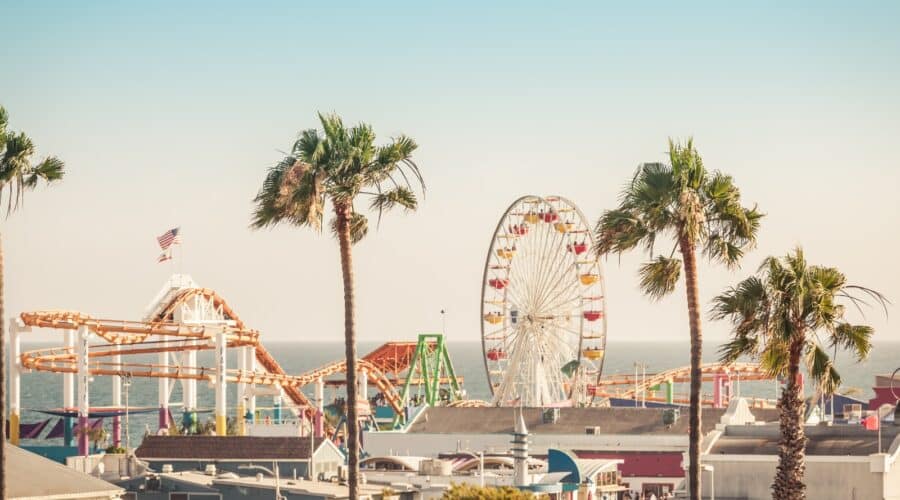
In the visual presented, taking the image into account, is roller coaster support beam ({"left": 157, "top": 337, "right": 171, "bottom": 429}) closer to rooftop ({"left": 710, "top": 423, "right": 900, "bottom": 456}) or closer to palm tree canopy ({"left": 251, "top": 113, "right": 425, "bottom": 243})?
rooftop ({"left": 710, "top": 423, "right": 900, "bottom": 456})

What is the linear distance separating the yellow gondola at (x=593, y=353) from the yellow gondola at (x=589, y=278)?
4.42 meters

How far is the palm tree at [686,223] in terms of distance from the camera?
45.3 m

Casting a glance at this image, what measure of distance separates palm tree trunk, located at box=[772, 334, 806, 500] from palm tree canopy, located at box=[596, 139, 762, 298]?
320 centimetres

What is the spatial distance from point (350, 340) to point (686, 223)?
9.09 m

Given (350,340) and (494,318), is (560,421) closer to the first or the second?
(494,318)

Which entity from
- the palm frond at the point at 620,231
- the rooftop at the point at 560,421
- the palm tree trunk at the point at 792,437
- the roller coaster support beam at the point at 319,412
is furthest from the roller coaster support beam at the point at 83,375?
the palm tree trunk at the point at 792,437

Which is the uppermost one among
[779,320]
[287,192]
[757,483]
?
[287,192]

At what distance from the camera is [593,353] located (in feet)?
393

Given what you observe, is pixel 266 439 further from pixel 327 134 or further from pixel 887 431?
pixel 327 134

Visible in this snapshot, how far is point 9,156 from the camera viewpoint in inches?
1885

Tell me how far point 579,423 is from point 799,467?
69.4 m

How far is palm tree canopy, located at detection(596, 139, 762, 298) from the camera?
45875 mm

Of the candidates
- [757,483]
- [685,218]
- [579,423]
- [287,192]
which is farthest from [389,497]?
[579,423]

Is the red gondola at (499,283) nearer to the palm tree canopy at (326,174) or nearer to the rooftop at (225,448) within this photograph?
the rooftop at (225,448)
